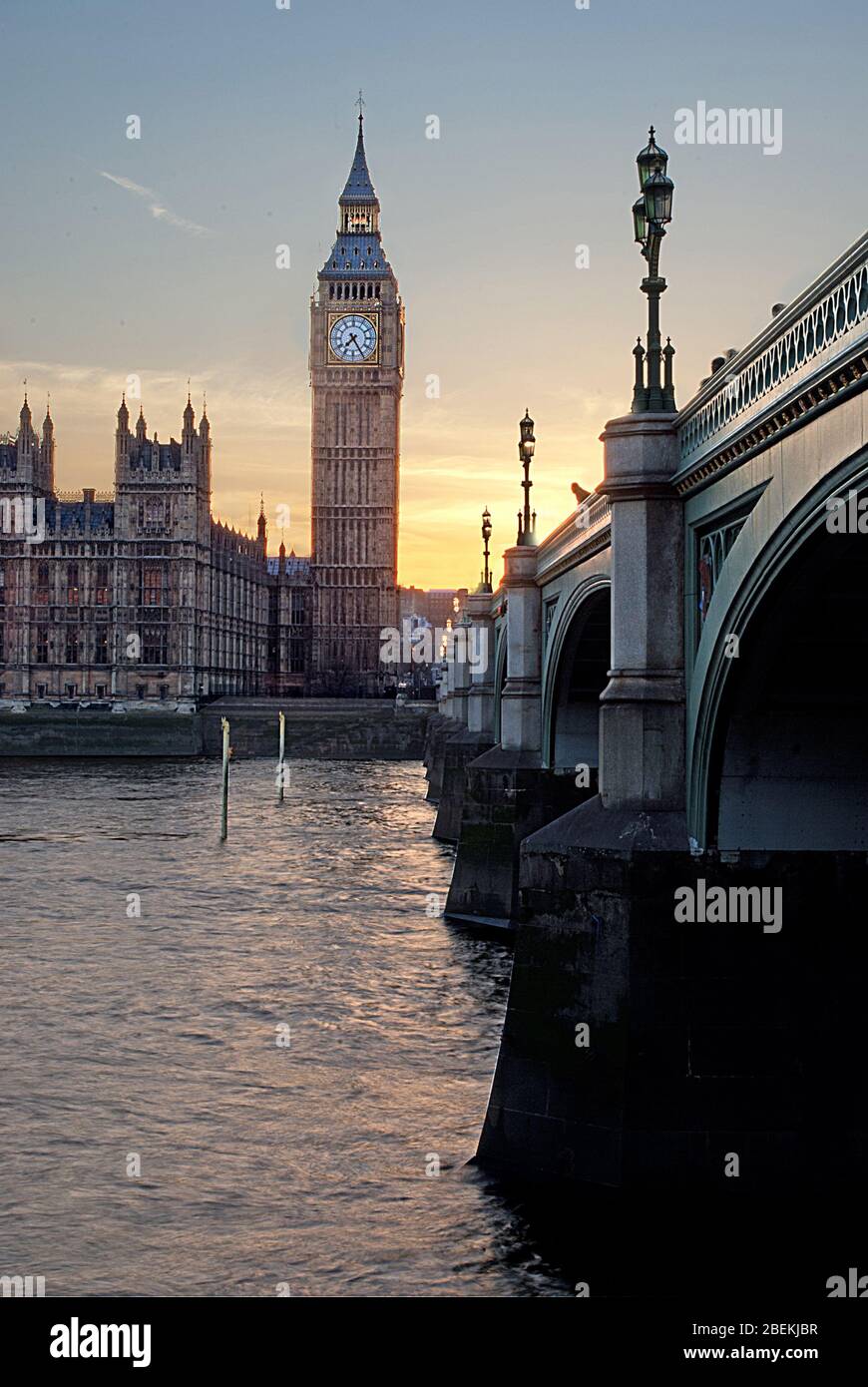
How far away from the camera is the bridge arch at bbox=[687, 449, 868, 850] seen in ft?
38.7

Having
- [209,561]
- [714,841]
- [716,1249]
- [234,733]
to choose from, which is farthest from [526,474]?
[209,561]

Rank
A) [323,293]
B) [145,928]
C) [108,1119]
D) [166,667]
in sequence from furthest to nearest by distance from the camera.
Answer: [323,293] → [166,667] → [145,928] → [108,1119]

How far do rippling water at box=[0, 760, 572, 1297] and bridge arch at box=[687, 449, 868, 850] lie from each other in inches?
157

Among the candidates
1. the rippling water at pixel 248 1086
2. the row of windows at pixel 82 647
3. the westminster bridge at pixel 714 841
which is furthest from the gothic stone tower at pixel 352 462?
the westminster bridge at pixel 714 841

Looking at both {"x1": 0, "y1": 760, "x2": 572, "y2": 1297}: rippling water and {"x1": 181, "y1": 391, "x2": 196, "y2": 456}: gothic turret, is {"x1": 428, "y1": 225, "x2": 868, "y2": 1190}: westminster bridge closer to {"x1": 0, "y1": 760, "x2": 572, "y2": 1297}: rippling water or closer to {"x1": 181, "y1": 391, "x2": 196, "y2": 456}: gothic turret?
{"x1": 0, "y1": 760, "x2": 572, "y2": 1297}: rippling water

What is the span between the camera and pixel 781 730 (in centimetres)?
1271

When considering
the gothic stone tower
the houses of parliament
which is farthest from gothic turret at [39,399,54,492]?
the gothic stone tower

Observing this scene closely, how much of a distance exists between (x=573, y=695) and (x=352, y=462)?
117 meters

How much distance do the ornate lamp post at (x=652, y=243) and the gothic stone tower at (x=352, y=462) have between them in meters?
125
